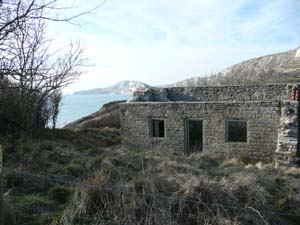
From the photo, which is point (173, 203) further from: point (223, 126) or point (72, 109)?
point (72, 109)

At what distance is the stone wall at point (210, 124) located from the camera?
1236cm

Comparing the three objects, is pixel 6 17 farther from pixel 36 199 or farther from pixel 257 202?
pixel 257 202

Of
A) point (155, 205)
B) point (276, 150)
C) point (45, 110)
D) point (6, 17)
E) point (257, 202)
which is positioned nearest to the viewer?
point (155, 205)

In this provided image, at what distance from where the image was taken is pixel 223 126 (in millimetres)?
12984

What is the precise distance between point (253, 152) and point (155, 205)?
27.9ft

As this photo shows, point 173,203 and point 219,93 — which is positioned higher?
point 219,93

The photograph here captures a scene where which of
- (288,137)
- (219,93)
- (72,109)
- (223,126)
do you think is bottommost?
(72,109)

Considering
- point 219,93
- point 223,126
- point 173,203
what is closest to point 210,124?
point 223,126

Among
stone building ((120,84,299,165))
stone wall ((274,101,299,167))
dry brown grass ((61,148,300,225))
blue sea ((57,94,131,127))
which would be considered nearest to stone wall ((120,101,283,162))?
stone building ((120,84,299,165))

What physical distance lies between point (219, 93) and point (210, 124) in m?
5.30

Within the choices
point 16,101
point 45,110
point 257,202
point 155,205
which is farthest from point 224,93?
point 155,205

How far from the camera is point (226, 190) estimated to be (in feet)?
18.8

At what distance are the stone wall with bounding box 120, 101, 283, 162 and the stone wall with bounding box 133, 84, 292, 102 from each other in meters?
1.96

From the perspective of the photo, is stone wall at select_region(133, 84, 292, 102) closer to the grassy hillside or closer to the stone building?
the stone building
